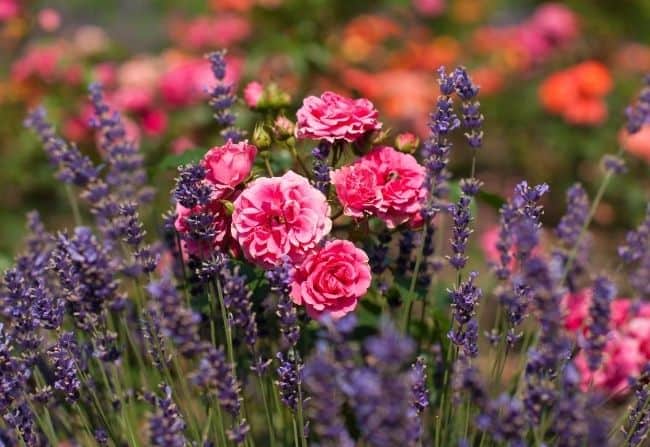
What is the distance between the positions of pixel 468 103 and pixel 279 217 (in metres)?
0.37

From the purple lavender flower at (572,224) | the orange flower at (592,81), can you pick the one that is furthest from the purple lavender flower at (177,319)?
the orange flower at (592,81)

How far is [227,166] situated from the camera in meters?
1.48

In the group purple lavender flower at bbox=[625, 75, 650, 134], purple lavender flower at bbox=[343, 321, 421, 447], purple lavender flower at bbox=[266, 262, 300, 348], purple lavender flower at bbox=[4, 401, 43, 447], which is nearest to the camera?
purple lavender flower at bbox=[343, 321, 421, 447]

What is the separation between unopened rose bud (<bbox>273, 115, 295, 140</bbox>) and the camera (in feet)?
5.27

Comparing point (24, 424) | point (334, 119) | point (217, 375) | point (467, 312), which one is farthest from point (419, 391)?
point (24, 424)

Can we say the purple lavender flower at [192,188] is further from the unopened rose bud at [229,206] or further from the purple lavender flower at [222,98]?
the purple lavender flower at [222,98]

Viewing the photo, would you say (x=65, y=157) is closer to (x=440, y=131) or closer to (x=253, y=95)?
(x=253, y=95)

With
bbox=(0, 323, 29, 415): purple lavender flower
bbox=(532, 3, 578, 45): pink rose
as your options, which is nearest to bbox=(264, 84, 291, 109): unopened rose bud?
bbox=(0, 323, 29, 415): purple lavender flower

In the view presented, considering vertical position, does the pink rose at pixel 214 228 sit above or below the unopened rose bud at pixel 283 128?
below

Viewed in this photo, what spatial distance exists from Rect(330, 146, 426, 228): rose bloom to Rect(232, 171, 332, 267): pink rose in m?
0.07

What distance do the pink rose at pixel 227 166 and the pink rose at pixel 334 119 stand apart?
0.11 meters

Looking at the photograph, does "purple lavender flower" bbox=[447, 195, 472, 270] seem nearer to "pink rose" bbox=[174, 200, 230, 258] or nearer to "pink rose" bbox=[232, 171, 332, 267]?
"pink rose" bbox=[232, 171, 332, 267]

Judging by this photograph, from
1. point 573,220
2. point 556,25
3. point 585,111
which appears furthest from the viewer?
point 556,25

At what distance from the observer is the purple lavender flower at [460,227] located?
4.67ft
